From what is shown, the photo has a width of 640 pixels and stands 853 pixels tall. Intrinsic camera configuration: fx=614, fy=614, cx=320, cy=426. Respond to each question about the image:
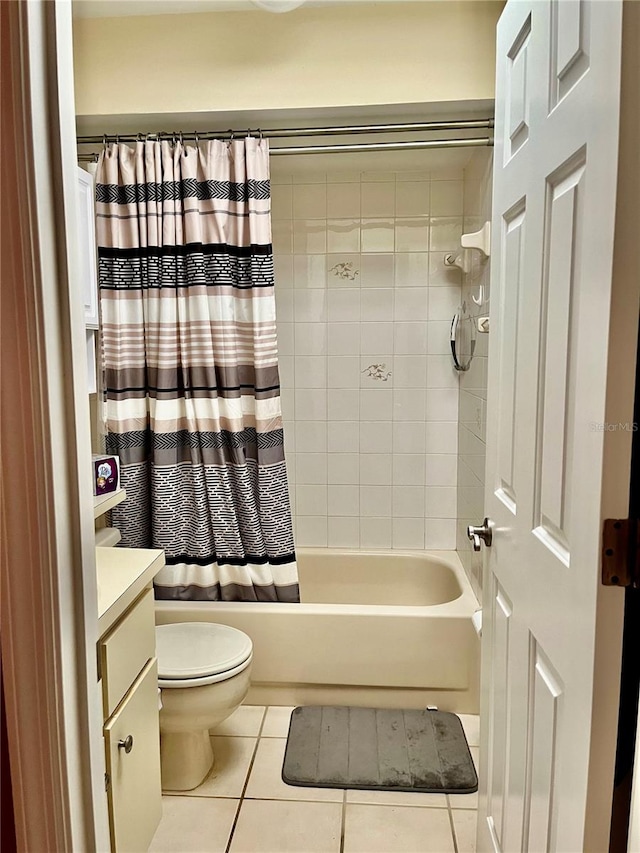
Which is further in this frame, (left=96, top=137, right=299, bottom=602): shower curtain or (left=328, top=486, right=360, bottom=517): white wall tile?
(left=328, top=486, right=360, bottom=517): white wall tile

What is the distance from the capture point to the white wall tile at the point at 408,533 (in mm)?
3170

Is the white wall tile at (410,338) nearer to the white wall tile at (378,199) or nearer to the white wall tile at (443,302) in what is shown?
the white wall tile at (443,302)

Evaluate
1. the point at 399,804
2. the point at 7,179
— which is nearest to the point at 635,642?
the point at 7,179

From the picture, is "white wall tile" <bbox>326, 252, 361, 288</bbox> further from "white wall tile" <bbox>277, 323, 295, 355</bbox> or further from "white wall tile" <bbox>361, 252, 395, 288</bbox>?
"white wall tile" <bbox>277, 323, 295, 355</bbox>

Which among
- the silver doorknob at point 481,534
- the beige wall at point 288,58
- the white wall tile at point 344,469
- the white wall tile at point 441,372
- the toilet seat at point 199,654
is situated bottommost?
the toilet seat at point 199,654

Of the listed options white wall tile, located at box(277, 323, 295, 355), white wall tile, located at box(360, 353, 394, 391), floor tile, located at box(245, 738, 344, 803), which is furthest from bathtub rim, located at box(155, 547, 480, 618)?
white wall tile, located at box(277, 323, 295, 355)

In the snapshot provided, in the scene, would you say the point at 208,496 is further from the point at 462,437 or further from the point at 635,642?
the point at 635,642

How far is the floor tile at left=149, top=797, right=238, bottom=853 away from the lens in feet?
5.80

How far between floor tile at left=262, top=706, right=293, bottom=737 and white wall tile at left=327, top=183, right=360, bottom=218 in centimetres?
226

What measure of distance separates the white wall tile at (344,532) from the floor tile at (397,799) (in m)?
1.35

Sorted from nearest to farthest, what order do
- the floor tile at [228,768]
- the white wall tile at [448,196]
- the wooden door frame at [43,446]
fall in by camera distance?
the wooden door frame at [43,446], the floor tile at [228,768], the white wall tile at [448,196]

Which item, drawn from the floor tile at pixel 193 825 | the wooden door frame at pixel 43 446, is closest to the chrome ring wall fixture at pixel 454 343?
the floor tile at pixel 193 825

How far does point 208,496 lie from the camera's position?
8.25ft

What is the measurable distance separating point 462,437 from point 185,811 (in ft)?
6.31
